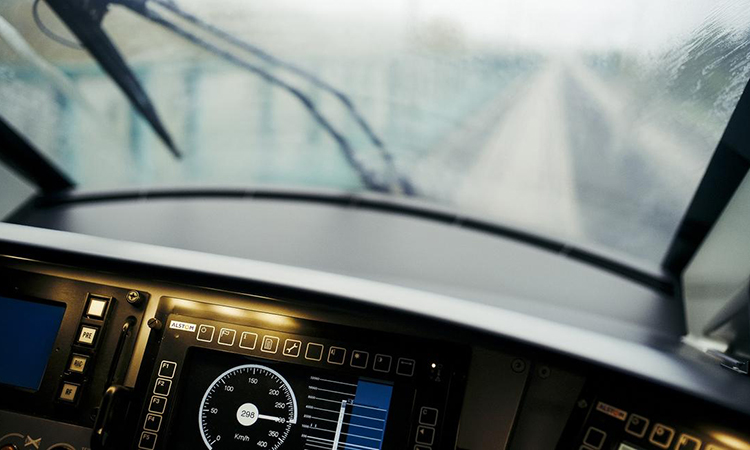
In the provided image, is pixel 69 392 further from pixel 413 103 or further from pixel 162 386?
pixel 413 103

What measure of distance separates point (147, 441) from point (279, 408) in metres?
0.25

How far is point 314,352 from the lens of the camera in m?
1.08

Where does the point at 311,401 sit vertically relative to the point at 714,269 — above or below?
Result: below

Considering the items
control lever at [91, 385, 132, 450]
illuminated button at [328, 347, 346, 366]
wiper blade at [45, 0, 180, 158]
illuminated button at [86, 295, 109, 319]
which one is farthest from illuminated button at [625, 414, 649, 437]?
wiper blade at [45, 0, 180, 158]

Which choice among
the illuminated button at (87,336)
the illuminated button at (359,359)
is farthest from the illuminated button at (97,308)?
the illuminated button at (359,359)

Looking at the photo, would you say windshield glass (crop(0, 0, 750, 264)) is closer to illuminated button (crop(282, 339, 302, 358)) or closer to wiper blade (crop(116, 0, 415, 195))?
wiper blade (crop(116, 0, 415, 195))

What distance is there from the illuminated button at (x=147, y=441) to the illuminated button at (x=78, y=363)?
7.2 inches

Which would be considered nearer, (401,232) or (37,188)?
(401,232)

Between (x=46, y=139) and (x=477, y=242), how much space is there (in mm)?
1267

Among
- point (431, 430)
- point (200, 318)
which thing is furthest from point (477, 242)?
point (200, 318)

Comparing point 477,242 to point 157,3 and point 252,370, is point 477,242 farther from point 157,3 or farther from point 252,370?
point 157,3

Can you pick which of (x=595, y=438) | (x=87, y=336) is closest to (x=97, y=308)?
(x=87, y=336)

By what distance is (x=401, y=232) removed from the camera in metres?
1.69

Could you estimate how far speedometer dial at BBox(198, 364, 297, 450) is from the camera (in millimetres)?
1058
